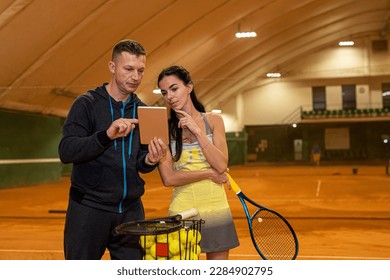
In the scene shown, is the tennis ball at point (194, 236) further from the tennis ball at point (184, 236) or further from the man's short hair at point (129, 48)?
the man's short hair at point (129, 48)

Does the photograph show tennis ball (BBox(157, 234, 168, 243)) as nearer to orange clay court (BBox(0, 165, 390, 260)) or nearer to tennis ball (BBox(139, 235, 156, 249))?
tennis ball (BBox(139, 235, 156, 249))

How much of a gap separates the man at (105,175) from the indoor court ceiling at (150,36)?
39.1 ft

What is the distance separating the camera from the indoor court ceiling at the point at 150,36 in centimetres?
1513

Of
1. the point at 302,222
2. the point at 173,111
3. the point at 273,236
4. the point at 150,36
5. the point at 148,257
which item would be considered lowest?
the point at 302,222

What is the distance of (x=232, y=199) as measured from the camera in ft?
41.8

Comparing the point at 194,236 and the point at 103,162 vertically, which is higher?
the point at 103,162

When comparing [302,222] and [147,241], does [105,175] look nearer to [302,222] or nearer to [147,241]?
[147,241]

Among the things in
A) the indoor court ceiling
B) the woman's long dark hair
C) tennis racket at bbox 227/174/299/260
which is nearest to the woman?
the woman's long dark hair

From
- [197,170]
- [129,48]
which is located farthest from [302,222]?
[129,48]

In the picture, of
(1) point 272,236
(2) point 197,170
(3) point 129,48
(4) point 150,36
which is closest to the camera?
(3) point 129,48

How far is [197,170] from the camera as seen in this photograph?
2859 mm

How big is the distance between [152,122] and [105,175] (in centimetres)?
46

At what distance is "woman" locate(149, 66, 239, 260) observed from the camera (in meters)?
2.80

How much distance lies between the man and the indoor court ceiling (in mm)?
11916
